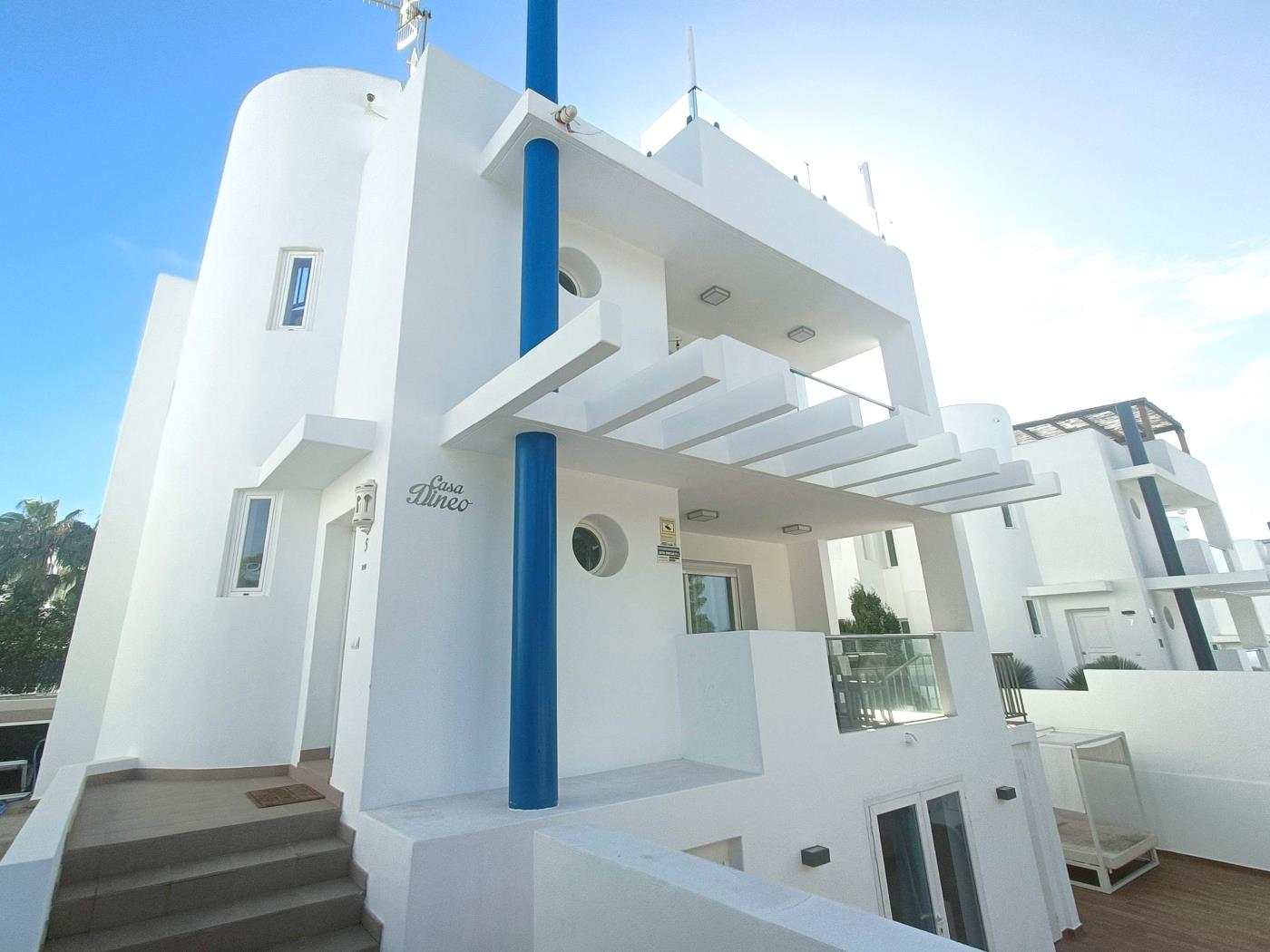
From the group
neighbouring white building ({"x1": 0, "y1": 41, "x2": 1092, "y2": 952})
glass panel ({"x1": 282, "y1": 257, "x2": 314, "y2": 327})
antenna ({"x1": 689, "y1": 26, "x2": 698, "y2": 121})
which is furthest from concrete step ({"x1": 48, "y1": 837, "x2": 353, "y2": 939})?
antenna ({"x1": 689, "y1": 26, "x2": 698, "y2": 121})

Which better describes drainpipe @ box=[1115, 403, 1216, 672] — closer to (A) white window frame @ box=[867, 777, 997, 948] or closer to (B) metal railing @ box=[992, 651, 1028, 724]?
(B) metal railing @ box=[992, 651, 1028, 724]

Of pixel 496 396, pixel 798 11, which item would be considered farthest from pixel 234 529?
pixel 798 11

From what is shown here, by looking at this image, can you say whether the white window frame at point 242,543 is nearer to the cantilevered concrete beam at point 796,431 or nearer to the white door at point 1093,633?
the cantilevered concrete beam at point 796,431

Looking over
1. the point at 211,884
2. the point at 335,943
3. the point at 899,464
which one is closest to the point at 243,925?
the point at 211,884

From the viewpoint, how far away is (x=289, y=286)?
757 cm

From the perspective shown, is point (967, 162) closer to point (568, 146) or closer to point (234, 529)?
point (568, 146)

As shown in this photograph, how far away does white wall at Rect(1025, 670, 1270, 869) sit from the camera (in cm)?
993

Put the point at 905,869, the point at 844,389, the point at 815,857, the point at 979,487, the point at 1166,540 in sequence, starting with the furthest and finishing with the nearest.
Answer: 1. the point at 1166,540
2. the point at 979,487
3. the point at 905,869
4. the point at 844,389
5. the point at 815,857

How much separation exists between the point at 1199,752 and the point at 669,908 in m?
13.7

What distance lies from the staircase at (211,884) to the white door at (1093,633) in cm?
1882

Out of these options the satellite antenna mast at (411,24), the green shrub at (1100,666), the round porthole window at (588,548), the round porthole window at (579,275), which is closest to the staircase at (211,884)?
the round porthole window at (588,548)

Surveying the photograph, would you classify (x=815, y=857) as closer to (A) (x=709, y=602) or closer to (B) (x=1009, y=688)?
(A) (x=709, y=602)

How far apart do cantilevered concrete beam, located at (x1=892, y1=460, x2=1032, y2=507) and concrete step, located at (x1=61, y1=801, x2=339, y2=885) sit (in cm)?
700

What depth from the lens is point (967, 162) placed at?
904 cm
